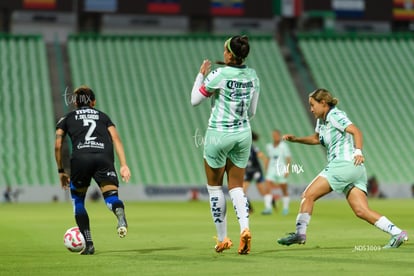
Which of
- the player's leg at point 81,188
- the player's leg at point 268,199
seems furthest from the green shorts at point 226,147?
the player's leg at point 268,199

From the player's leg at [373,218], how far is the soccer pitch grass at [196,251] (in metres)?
0.17

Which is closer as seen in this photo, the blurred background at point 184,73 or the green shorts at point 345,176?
the green shorts at point 345,176

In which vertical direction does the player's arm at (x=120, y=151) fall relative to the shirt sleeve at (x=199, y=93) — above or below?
below

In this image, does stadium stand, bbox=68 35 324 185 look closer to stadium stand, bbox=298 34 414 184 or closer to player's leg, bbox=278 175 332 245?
stadium stand, bbox=298 34 414 184

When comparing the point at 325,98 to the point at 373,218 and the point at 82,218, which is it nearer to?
the point at 373,218

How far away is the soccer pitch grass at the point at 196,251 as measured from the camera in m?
9.42

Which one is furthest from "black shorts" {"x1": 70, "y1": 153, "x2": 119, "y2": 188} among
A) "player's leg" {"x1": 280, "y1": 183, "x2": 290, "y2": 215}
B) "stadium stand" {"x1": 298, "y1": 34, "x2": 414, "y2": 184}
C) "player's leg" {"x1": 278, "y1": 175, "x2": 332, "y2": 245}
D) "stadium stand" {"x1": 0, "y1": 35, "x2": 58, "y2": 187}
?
"stadium stand" {"x1": 298, "y1": 34, "x2": 414, "y2": 184}

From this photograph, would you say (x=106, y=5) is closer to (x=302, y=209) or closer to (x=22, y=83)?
(x=22, y=83)

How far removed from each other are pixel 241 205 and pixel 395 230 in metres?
1.89

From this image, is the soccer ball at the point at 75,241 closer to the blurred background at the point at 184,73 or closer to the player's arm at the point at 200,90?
the player's arm at the point at 200,90

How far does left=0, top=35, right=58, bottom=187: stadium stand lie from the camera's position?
34.7 meters

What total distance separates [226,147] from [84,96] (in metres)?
1.92

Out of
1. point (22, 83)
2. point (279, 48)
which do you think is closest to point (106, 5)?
point (22, 83)

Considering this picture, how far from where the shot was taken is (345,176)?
1180cm
